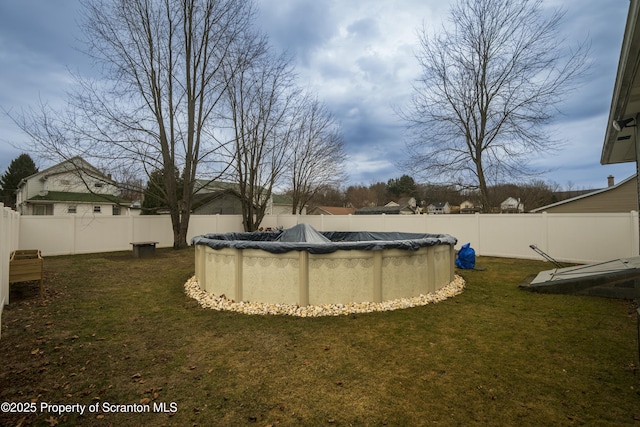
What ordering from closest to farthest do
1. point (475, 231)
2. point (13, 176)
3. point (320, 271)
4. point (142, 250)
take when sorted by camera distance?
point (320, 271), point (142, 250), point (475, 231), point (13, 176)

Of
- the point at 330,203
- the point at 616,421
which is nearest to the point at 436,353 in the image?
the point at 616,421

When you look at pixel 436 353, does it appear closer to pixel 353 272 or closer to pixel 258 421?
pixel 353 272

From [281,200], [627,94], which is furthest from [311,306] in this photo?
[281,200]

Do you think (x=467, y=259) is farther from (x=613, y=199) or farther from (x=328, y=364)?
(x=613, y=199)

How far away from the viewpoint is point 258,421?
2.39m

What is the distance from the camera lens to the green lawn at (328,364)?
2.49 m

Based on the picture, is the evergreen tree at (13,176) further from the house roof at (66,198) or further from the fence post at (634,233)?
the fence post at (634,233)

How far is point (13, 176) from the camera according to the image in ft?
109

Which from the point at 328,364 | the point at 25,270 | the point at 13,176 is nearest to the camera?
the point at 328,364

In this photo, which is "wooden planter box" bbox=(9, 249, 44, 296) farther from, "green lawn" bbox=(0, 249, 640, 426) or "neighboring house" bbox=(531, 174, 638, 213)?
"neighboring house" bbox=(531, 174, 638, 213)

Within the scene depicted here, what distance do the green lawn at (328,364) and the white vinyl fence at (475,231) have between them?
5388mm

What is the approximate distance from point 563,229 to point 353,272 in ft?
31.5

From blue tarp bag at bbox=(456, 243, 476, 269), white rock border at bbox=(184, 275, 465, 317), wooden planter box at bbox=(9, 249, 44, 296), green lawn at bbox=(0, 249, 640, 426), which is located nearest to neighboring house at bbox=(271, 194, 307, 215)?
blue tarp bag at bbox=(456, 243, 476, 269)

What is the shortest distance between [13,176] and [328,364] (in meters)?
46.5
